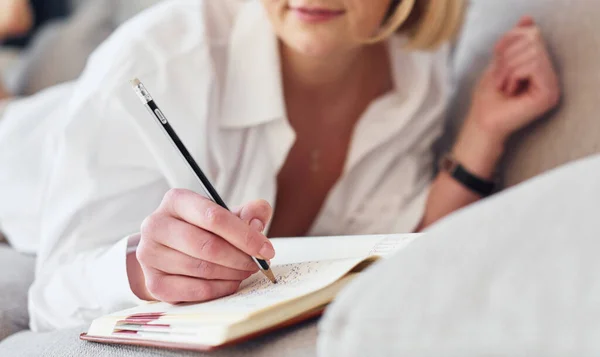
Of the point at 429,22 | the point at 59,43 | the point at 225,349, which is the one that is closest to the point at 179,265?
the point at 225,349

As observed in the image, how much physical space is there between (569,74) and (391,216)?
13.5 inches

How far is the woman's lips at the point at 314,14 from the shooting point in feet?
2.98

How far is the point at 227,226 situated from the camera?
553 millimetres

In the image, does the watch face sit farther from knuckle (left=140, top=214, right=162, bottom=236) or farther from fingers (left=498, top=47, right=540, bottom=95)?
knuckle (left=140, top=214, right=162, bottom=236)

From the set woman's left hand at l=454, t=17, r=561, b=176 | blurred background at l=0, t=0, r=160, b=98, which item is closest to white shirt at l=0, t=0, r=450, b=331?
woman's left hand at l=454, t=17, r=561, b=176

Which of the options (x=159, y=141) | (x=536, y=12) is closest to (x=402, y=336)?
(x=159, y=141)

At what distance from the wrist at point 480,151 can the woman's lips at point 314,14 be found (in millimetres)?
298

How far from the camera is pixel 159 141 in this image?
2.83 ft

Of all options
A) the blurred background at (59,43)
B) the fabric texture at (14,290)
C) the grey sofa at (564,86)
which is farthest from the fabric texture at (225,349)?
the blurred background at (59,43)

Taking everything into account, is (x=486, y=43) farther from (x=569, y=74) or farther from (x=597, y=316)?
(x=597, y=316)

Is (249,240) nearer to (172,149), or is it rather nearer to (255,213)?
(255,213)

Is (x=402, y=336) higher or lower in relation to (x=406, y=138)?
higher

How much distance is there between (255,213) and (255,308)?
0.15m

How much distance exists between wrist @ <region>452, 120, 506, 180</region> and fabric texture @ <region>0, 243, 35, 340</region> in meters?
0.68
